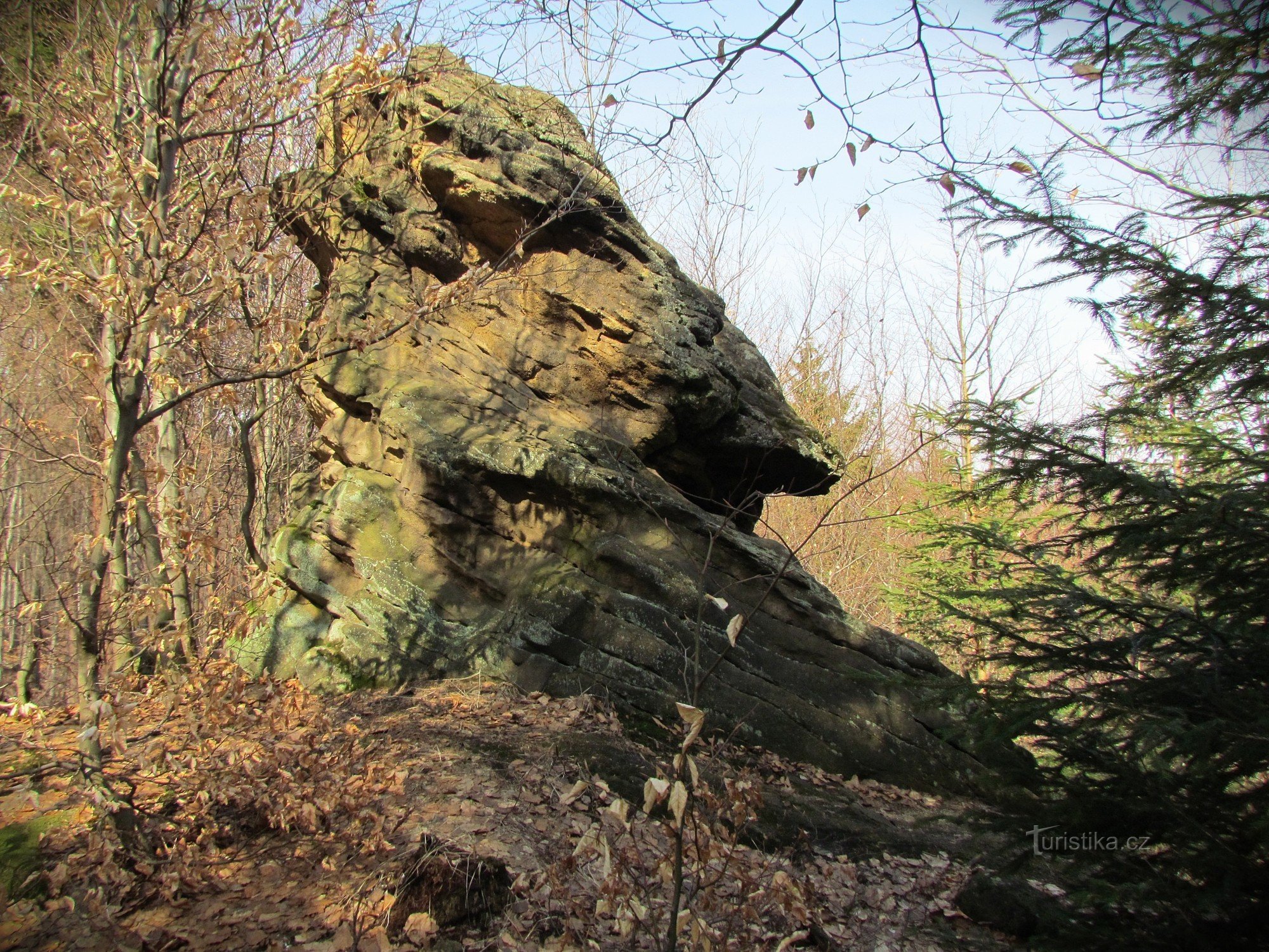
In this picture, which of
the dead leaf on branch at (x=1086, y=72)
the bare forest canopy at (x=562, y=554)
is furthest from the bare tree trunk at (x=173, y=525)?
the dead leaf on branch at (x=1086, y=72)

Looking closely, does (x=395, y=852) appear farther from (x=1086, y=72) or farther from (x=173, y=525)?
(x=1086, y=72)

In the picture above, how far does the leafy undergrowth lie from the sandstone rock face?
1272 millimetres

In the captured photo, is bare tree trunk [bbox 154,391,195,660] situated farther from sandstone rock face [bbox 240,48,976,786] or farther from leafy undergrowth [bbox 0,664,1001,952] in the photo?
sandstone rock face [bbox 240,48,976,786]

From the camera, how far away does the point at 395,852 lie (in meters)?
3.86

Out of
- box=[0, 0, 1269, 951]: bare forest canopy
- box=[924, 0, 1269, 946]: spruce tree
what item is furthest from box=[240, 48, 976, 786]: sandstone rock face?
box=[924, 0, 1269, 946]: spruce tree

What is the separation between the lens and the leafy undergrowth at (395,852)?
10.6ft

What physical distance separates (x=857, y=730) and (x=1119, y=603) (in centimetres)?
361

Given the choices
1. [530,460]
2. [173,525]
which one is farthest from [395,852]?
[530,460]

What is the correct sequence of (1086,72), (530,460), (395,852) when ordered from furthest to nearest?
1. (530,460)
2. (395,852)
3. (1086,72)

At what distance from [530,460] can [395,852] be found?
4081mm

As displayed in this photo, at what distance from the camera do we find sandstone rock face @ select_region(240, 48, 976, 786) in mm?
6797

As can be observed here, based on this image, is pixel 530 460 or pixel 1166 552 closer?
pixel 1166 552

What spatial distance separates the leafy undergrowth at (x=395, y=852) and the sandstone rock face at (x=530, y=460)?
1272 mm

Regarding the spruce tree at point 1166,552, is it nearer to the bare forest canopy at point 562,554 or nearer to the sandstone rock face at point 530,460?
the bare forest canopy at point 562,554
